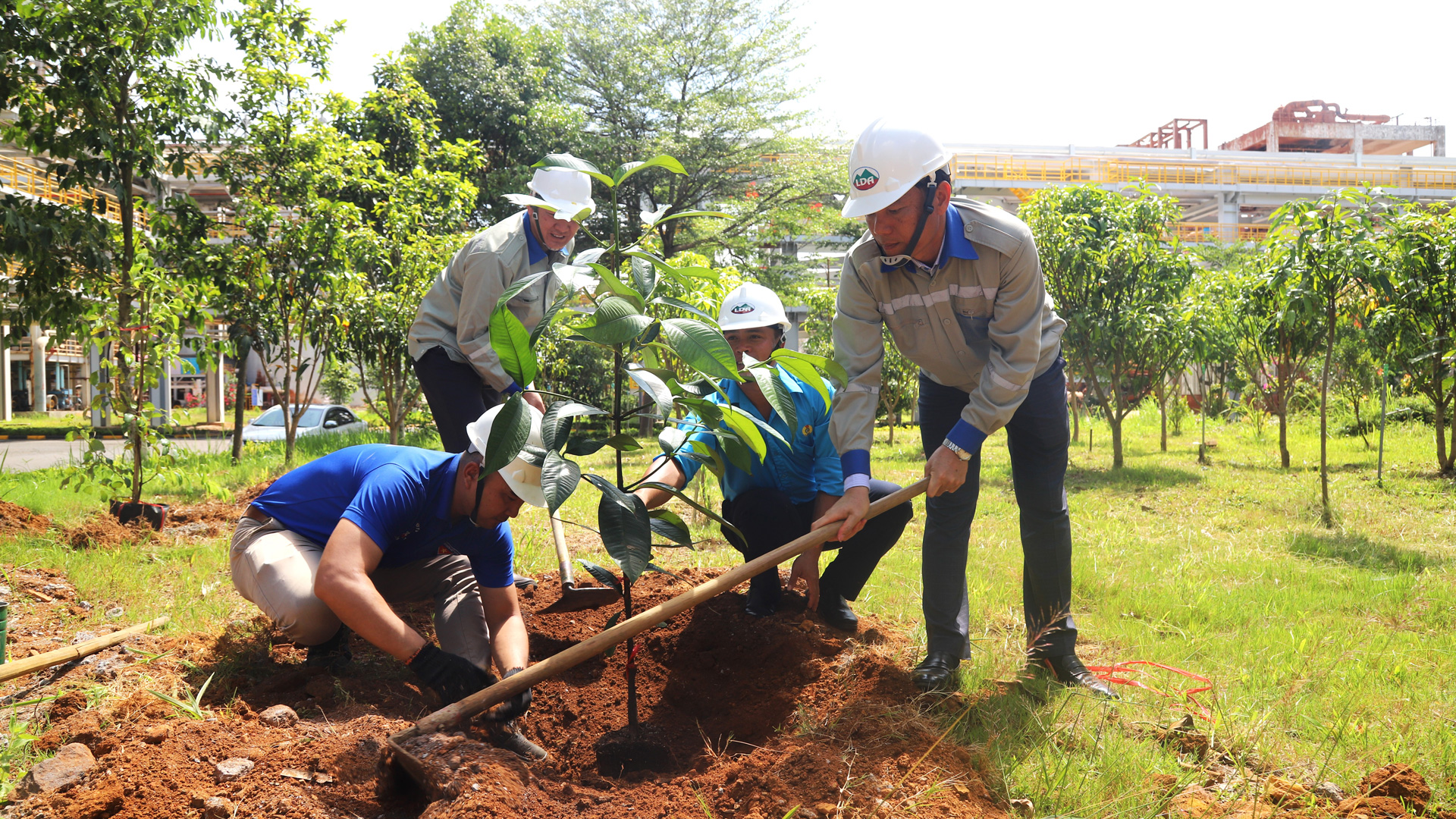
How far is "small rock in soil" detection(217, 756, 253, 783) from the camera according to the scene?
192 cm

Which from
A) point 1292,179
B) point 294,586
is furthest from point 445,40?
point 1292,179

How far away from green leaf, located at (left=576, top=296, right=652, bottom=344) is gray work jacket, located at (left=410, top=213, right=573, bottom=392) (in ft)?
4.09

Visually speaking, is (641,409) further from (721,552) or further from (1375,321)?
(1375,321)

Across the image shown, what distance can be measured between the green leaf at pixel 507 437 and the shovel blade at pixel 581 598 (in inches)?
52.2

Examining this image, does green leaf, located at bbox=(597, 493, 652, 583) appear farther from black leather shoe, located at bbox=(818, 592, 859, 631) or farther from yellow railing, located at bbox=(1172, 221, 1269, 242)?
yellow railing, located at bbox=(1172, 221, 1269, 242)

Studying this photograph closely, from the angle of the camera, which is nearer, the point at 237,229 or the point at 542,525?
the point at 542,525

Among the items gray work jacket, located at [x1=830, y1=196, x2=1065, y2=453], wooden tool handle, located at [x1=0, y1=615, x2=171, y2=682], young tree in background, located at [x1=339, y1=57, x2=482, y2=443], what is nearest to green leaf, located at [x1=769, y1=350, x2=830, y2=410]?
gray work jacket, located at [x1=830, y1=196, x2=1065, y2=453]

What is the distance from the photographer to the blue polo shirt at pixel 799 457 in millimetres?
3262

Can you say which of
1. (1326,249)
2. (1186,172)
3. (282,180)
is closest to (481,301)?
(282,180)

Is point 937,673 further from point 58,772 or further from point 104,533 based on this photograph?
point 104,533

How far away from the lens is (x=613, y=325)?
6.66ft

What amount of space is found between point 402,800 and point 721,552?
2849 millimetres

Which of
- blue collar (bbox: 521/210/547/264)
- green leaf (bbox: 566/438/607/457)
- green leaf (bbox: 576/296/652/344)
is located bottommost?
green leaf (bbox: 566/438/607/457)

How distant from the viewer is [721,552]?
470 cm
